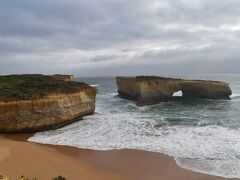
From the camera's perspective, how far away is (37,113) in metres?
19.5

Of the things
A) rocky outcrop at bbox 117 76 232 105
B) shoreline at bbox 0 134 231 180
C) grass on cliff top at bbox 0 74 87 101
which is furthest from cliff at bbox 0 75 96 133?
rocky outcrop at bbox 117 76 232 105

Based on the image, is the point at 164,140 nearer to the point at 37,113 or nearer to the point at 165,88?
the point at 37,113

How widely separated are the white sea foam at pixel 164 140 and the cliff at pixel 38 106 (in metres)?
0.69

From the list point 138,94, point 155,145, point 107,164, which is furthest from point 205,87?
point 107,164

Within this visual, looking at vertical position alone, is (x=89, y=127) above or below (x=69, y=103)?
below

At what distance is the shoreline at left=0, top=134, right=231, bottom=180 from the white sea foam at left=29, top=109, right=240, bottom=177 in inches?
26.3

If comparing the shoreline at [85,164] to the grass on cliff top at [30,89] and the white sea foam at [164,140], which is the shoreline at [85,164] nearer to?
the white sea foam at [164,140]

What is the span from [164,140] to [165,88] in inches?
839

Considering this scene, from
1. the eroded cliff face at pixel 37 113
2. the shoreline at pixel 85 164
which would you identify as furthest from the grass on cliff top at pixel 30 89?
the shoreline at pixel 85 164

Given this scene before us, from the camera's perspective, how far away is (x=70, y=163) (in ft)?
44.0

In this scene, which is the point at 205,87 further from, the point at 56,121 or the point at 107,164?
the point at 107,164

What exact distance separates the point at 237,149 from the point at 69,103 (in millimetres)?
10862

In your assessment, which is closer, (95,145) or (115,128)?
(95,145)

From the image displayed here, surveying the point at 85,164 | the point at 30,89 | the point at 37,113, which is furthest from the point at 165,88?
the point at 85,164
